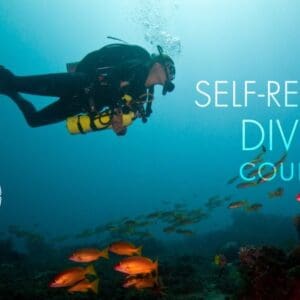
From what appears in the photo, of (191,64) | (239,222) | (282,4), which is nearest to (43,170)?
(191,64)

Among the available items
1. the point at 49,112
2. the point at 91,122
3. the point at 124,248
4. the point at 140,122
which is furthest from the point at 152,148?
the point at 124,248

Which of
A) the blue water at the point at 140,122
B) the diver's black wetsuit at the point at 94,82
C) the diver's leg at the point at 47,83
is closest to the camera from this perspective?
the diver's black wetsuit at the point at 94,82

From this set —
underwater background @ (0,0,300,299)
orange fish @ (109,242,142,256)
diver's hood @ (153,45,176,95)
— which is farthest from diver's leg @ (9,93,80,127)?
underwater background @ (0,0,300,299)

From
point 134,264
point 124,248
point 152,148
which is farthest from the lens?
point 152,148

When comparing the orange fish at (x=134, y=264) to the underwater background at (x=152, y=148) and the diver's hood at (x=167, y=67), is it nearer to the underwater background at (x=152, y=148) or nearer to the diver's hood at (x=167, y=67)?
the underwater background at (x=152, y=148)

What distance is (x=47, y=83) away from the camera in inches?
358

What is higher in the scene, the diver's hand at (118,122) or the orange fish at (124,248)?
the diver's hand at (118,122)

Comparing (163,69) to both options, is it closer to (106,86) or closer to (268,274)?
(106,86)

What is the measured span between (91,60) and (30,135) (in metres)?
117

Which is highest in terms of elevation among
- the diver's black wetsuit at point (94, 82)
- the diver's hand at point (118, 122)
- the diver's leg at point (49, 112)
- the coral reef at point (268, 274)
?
the diver's black wetsuit at point (94, 82)

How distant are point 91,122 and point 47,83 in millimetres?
1459

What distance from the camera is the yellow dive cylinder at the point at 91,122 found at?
866cm

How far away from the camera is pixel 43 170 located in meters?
142

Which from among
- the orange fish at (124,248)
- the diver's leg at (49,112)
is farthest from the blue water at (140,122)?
the orange fish at (124,248)
